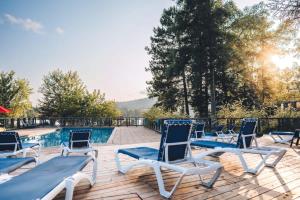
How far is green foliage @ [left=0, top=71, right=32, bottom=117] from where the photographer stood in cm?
3148

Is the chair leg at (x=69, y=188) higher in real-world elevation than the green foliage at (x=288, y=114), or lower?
lower

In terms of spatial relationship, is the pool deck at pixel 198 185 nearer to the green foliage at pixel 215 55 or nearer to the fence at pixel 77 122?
the green foliage at pixel 215 55

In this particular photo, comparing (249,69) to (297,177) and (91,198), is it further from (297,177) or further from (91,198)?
(91,198)

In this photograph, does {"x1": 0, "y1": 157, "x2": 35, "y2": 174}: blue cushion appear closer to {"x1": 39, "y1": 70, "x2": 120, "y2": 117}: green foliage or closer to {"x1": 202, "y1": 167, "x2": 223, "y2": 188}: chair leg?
{"x1": 202, "y1": 167, "x2": 223, "y2": 188}: chair leg

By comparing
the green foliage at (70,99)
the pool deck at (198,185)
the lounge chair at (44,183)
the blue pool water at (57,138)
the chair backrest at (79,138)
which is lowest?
the blue pool water at (57,138)

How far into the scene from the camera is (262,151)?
12.6 feet

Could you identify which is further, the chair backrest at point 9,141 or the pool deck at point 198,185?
the chair backrest at point 9,141

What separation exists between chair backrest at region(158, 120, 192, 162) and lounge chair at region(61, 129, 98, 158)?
7.10 feet

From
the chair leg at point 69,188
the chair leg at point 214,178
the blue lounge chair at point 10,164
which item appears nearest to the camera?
the chair leg at point 69,188

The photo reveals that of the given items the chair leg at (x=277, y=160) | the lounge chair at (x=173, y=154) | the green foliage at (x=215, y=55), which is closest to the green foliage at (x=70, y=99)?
the green foliage at (x=215, y=55)

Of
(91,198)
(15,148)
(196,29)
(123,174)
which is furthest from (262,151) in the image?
(196,29)

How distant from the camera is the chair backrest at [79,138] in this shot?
15.8 ft

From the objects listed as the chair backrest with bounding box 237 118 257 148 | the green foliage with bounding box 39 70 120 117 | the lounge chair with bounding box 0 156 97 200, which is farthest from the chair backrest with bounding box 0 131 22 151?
the green foliage with bounding box 39 70 120 117

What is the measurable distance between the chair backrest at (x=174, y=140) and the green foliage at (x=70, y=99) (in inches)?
1100
